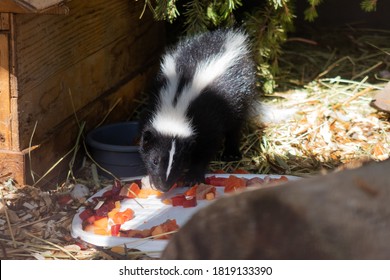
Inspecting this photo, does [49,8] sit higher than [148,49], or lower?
higher

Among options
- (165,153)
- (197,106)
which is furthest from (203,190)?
(197,106)

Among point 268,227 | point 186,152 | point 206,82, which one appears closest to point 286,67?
point 206,82

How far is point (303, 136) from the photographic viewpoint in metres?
5.08

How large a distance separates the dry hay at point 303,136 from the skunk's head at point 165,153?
0.38 meters

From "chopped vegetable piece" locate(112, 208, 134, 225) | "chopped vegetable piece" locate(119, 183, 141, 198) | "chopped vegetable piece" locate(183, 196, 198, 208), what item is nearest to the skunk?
"chopped vegetable piece" locate(119, 183, 141, 198)

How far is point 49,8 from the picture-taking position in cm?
365

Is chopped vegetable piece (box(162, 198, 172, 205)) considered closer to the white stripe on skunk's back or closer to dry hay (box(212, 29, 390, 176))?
the white stripe on skunk's back

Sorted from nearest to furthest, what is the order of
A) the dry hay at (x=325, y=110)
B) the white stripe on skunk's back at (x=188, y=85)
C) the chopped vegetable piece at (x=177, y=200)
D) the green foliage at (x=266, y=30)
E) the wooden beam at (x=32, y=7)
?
the wooden beam at (x=32, y=7)
the chopped vegetable piece at (x=177, y=200)
the white stripe on skunk's back at (x=188, y=85)
the dry hay at (x=325, y=110)
the green foliage at (x=266, y=30)

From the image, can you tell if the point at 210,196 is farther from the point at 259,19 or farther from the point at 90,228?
the point at 259,19

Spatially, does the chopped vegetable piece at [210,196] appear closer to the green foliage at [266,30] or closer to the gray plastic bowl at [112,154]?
the gray plastic bowl at [112,154]

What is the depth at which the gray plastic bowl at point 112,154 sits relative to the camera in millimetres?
4512

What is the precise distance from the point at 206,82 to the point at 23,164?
1.28 metres

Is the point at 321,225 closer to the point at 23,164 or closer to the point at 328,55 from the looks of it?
the point at 23,164

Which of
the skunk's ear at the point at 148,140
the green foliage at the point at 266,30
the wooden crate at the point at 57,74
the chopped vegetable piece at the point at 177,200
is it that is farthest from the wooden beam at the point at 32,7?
the green foliage at the point at 266,30
